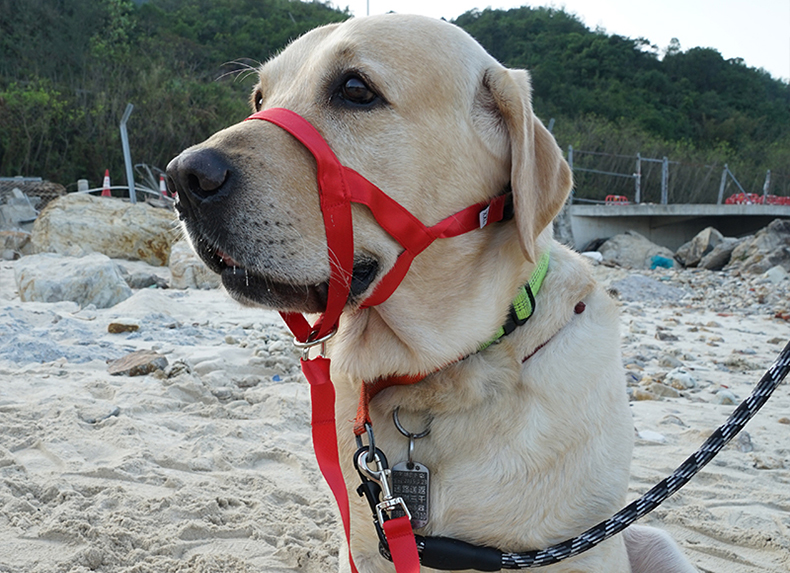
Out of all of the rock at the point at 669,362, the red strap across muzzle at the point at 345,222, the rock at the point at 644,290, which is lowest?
the rock at the point at 644,290

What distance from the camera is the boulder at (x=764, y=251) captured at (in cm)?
1471

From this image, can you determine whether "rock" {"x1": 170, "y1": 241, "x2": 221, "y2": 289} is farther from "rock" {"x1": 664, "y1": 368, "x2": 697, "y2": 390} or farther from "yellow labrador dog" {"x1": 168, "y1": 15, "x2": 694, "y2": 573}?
"yellow labrador dog" {"x1": 168, "y1": 15, "x2": 694, "y2": 573}

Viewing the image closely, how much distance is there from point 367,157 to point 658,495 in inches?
49.2

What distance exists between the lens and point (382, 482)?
5.58 ft

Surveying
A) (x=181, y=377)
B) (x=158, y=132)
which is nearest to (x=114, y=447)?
(x=181, y=377)

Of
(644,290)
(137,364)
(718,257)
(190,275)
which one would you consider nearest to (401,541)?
(137,364)

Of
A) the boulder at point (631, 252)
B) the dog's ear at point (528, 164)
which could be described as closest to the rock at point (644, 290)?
the boulder at point (631, 252)

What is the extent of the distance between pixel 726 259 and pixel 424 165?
17114 millimetres

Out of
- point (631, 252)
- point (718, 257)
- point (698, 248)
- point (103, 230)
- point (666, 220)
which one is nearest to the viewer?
point (103, 230)

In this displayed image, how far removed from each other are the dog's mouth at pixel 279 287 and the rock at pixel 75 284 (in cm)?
629

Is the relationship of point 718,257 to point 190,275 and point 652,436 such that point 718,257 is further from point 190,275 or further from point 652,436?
point 652,436

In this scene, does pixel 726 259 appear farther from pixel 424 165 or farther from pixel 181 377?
pixel 424 165

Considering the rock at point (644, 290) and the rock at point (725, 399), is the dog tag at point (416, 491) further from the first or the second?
the rock at point (644, 290)

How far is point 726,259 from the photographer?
16.4 metres
